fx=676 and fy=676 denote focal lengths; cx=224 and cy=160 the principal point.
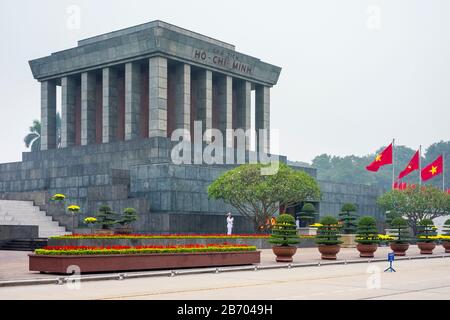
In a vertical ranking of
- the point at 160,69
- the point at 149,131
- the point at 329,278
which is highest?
the point at 160,69

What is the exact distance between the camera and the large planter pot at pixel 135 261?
76.4ft

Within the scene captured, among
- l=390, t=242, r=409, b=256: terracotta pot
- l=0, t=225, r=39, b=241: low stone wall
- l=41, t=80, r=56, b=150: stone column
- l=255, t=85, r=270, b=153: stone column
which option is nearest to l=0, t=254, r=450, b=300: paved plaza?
l=390, t=242, r=409, b=256: terracotta pot

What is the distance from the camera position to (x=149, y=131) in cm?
6003

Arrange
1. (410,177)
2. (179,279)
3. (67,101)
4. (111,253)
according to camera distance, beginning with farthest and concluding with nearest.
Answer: (410,177) → (67,101) → (111,253) → (179,279)

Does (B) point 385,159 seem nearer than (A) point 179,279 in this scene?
No

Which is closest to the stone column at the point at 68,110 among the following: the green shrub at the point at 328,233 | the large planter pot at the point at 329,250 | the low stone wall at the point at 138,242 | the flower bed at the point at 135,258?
the low stone wall at the point at 138,242

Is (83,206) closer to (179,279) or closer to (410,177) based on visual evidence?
(179,279)

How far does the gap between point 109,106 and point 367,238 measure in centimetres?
3502

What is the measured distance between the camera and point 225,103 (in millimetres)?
69500

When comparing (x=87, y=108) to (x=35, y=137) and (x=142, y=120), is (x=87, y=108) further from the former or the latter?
(x=35, y=137)

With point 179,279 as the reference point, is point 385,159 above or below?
above
